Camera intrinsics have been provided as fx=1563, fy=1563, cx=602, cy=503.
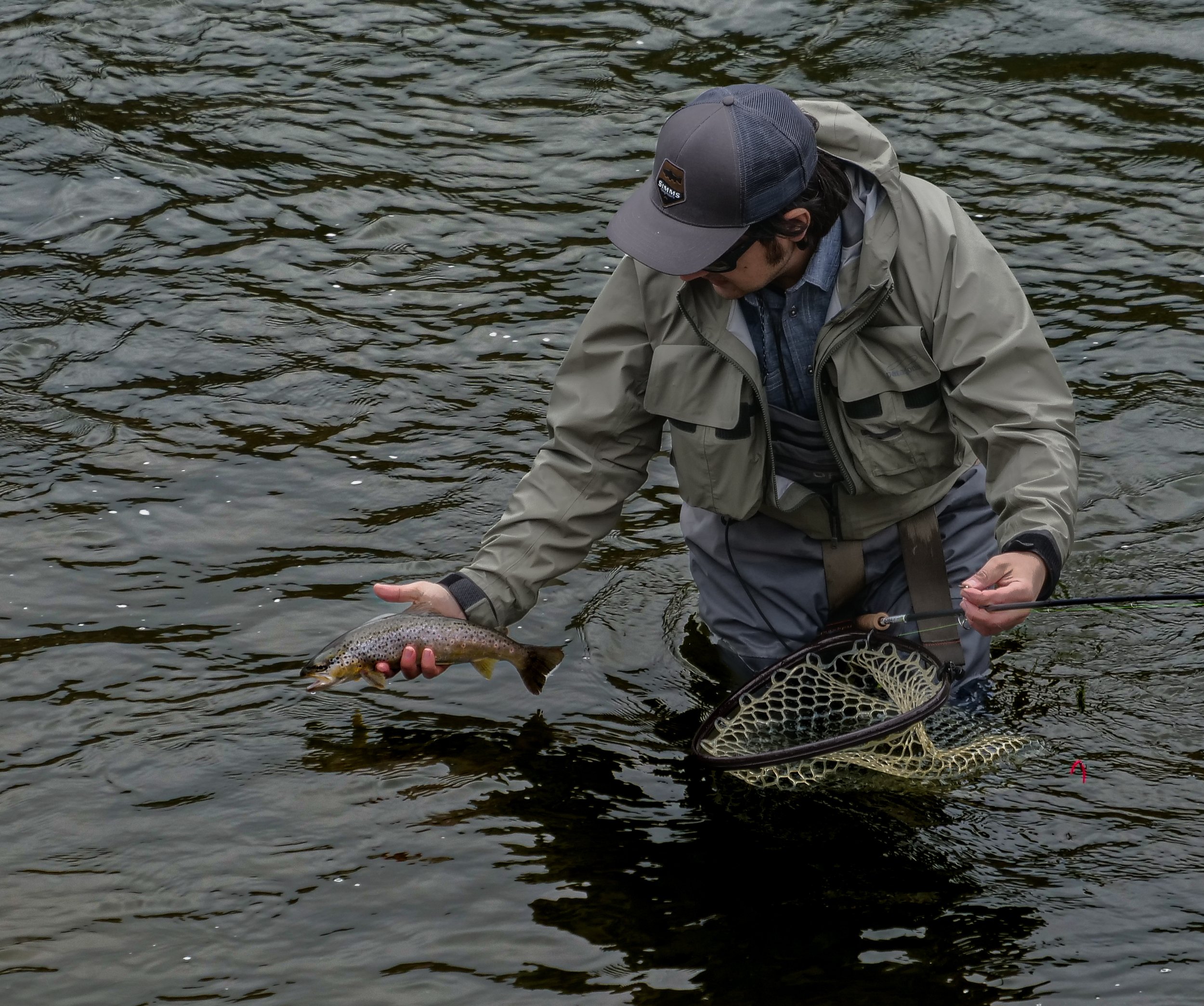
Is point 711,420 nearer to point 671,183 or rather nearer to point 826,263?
point 826,263

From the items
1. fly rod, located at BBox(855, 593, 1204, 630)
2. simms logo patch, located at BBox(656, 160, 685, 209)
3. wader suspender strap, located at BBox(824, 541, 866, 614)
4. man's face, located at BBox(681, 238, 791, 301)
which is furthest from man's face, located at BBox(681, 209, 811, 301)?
fly rod, located at BBox(855, 593, 1204, 630)

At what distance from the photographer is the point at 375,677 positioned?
4.82 meters

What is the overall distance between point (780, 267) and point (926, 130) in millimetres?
5921

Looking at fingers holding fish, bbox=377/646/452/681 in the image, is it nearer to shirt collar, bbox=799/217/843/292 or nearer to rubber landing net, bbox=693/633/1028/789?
rubber landing net, bbox=693/633/1028/789

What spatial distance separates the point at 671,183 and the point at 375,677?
175 cm

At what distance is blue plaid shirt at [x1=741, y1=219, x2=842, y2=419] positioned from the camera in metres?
4.52

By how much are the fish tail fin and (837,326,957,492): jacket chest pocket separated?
1.22 m

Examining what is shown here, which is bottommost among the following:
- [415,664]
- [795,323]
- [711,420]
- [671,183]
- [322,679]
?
[322,679]

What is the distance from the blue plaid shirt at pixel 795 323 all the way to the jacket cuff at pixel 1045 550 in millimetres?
806

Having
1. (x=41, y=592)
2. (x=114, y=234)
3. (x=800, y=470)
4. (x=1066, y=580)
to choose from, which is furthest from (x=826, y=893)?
(x=114, y=234)

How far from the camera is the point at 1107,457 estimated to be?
7.20 meters

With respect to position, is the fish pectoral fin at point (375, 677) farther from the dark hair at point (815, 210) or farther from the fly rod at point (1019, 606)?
the dark hair at point (815, 210)

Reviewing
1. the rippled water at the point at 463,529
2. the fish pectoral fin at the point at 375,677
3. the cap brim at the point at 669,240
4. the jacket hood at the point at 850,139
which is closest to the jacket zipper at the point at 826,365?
the jacket hood at the point at 850,139

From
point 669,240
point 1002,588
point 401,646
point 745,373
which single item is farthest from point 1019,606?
point 401,646
